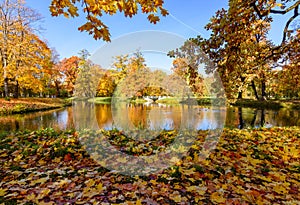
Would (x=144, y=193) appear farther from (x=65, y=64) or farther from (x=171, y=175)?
(x=65, y=64)

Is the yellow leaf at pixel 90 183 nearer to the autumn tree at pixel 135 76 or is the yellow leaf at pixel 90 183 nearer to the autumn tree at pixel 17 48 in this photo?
the autumn tree at pixel 135 76

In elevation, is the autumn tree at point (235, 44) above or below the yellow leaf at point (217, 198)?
above

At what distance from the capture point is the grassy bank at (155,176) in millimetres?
2113

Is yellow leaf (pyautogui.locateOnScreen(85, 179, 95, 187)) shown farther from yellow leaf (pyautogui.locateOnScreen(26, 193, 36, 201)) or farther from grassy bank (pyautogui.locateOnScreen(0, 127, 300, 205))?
yellow leaf (pyautogui.locateOnScreen(26, 193, 36, 201))

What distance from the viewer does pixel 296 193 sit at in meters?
2.28

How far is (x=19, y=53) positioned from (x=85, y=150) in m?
15.3

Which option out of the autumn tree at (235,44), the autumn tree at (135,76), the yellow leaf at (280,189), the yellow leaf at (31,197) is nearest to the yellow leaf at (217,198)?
the yellow leaf at (280,189)

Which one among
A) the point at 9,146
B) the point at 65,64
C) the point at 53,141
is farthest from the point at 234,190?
the point at 65,64

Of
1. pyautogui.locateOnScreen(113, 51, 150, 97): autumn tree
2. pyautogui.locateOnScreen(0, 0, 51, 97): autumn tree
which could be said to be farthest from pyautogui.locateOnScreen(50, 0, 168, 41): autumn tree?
pyautogui.locateOnScreen(0, 0, 51, 97): autumn tree

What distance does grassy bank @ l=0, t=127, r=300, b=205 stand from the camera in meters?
2.11

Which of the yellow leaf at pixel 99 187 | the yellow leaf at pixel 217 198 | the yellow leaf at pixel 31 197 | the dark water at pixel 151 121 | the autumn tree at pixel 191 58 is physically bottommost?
the dark water at pixel 151 121

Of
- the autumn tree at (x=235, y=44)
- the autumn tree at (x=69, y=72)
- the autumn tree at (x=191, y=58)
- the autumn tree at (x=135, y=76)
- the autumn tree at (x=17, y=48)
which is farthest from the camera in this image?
the autumn tree at (x=69, y=72)

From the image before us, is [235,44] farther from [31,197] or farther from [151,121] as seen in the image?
[151,121]

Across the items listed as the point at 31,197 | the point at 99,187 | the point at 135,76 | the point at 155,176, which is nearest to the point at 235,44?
the point at 155,176
